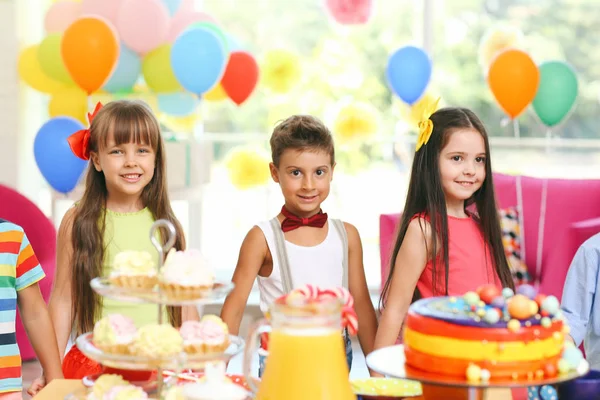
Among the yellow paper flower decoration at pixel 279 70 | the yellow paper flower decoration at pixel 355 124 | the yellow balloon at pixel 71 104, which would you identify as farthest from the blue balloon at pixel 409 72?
the yellow balloon at pixel 71 104

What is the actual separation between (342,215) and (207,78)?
1.36 metres

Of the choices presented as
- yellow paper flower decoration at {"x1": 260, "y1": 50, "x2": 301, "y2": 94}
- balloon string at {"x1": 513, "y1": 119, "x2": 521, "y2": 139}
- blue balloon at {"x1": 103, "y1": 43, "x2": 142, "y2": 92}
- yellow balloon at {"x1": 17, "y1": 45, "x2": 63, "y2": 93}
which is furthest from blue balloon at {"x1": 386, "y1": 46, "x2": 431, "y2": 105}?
yellow balloon at {"x1": 17, "y1": 45, "x2": 63, "y2": 93}

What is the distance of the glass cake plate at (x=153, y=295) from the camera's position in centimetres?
123

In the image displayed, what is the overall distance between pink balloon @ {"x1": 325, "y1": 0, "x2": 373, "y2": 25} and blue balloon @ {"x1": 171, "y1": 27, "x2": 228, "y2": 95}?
69cm

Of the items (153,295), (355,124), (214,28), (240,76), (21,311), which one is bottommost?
(21,311)

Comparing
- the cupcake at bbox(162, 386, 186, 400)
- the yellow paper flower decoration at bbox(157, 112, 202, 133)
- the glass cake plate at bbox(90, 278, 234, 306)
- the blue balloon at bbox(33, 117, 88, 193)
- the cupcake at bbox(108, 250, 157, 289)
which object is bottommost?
the cupcake at bbox(162, 386, 186, 400)

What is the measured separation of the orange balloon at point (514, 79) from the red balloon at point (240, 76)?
108 cm

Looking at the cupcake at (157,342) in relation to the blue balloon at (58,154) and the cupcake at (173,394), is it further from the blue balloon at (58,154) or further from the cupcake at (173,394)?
the blue balloon at (58,154)

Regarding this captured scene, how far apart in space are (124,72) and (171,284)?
310 cm

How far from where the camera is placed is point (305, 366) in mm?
1169

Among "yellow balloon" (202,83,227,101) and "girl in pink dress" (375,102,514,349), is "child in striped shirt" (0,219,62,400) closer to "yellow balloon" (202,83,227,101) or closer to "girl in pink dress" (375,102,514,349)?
"girl in pink dress" (375,102,514,349)

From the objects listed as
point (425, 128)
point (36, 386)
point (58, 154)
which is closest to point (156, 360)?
point (36, 386)

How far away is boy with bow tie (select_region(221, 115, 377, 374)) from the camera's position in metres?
2.04

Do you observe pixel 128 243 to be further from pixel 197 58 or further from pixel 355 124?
pixel 355 124
